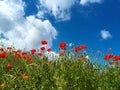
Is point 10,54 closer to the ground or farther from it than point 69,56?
farther from it

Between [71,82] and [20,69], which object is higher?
[20,69]

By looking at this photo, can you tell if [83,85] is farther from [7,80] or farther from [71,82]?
[7,80]

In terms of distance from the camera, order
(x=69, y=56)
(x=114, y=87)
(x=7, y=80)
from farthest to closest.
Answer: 1. (x=69, y=56)
2. (x=7, y=80)
3. (x=114, y=87)

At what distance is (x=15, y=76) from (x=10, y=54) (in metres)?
4.09

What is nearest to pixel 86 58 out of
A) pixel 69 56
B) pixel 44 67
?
pixel 69 56

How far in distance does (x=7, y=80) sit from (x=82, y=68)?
1.80 metres

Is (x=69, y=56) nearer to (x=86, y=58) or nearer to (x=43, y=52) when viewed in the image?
(x=86, y=58)

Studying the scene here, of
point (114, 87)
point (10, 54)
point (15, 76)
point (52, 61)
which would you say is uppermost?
point (10, 54)

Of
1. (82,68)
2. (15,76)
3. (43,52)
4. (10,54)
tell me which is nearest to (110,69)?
(82,68)

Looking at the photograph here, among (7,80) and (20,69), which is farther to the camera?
(20,69)

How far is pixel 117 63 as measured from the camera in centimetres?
933

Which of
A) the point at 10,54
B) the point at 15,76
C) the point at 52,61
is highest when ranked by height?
the point at 10,54

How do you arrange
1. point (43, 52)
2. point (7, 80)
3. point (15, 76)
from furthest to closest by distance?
point (43, 52) < point (15, 76) < point (7, 80)

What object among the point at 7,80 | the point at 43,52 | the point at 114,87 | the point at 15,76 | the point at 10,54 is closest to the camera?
the point at 114,87
